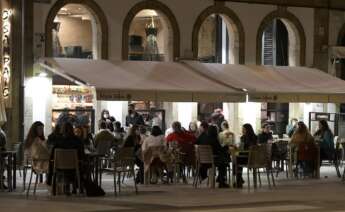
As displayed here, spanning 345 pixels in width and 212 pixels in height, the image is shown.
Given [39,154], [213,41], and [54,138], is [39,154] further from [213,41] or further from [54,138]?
[213,41]

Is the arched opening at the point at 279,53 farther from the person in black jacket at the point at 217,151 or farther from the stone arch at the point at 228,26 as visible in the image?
the person in black jacket at the point at 217,151

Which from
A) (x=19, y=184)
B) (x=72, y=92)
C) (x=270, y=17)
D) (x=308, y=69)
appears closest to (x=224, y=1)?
(x=270, y=17)

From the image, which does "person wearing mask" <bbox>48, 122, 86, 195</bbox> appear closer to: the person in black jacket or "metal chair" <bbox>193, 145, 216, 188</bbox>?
"metal chair" <bbox>193, 145, 216, 188</bbox>

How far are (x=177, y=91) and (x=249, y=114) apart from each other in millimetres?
5794

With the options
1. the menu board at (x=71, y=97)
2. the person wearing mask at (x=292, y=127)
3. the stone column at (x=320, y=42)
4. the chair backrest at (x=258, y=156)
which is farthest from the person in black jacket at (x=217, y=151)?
the stone column at (x=320, y=42)

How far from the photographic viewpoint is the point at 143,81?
19531 millimetres

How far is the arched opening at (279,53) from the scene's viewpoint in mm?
25078

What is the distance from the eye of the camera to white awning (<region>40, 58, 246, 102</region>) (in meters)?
18.5

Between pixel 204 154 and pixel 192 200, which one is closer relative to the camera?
pixel 192 200

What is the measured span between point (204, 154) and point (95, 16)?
6794 mm

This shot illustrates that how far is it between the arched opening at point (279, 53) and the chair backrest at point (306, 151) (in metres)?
5.92

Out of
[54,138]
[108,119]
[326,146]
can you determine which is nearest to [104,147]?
[54,138]

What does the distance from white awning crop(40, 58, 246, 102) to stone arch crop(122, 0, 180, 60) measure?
31.9 inches

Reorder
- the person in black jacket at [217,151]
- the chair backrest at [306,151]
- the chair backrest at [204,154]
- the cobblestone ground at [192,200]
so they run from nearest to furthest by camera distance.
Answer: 1. the cobblestone ground at [192,200]
2. the chair backrest at [204,154]
3. the person in black jacket at [217,151]
4. the chair backrest at [306,151]
